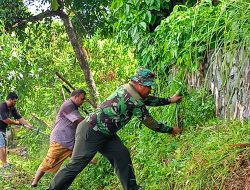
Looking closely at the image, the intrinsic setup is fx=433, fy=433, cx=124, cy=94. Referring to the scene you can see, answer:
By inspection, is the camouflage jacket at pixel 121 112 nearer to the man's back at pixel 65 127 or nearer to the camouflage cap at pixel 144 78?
the camouflage cap at pixel 144 78

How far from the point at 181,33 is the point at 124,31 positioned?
1699mm

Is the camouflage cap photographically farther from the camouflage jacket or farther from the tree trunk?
the tree trunk

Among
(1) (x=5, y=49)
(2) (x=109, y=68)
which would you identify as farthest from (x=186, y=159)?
(2) (x=109, y=68)

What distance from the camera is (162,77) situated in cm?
596

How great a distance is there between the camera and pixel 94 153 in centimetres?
491

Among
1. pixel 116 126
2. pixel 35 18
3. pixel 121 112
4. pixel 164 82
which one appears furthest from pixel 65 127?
pixel 35 18

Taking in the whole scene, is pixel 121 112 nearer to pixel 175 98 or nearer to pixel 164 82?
pixel 175 98

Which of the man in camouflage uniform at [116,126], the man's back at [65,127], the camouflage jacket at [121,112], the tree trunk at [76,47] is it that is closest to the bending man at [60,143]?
the man's back at [65,127]

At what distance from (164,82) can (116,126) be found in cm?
138

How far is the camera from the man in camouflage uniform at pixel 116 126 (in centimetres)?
457

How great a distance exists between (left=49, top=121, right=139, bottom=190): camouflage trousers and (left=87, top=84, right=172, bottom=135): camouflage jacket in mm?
129

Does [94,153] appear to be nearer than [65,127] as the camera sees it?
Yes

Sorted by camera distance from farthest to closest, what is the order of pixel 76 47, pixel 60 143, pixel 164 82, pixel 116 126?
pixel 76 47 < pixel 60 143 < pixel 164 82 < pixel 116 126

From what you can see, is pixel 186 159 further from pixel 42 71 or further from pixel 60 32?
pixel 60 32
